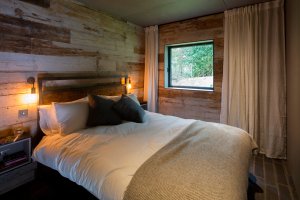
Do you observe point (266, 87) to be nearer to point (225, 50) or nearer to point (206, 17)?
point (225, 50)

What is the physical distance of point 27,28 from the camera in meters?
2.19

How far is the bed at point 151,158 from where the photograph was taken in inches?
45.3

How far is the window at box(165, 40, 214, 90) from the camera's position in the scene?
355cm

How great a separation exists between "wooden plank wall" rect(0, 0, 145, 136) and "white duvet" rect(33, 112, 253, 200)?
66cm

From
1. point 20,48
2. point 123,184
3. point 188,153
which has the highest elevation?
point 20,48

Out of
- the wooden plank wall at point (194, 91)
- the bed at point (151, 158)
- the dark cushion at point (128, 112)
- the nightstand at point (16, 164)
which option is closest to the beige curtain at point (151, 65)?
the wooden plank wall at point (194, 91)

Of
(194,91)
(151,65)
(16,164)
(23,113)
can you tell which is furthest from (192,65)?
(16,164)

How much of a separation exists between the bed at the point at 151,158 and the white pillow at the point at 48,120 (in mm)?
92

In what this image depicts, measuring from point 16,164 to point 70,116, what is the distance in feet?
2.46

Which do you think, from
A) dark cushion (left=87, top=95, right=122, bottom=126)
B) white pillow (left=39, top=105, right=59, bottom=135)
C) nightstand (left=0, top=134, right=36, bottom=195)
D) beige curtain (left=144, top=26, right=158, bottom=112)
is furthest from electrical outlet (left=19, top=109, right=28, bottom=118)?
beige curtain (left=144, top=26, right=158, bottom=112)

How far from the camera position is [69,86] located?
268 centimetres

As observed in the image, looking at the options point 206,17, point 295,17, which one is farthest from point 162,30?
point 295,17

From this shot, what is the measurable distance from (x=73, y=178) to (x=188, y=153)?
100cm

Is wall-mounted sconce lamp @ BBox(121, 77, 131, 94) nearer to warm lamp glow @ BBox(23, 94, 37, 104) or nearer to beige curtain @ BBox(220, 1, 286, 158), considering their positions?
warm lamp glow @ BBox(23, 94, 37, 104)
